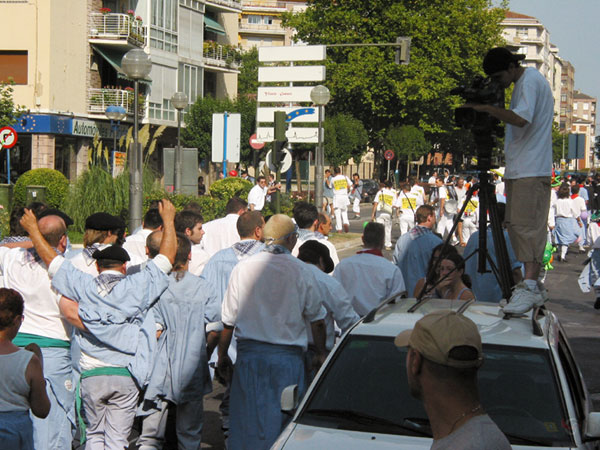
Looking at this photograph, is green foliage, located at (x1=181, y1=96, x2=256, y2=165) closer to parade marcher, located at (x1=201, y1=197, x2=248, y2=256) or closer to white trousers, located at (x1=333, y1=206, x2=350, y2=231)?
white trousers, located at (x1=333, y1=206, x2=350, y2=231)

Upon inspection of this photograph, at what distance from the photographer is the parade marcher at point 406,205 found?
22.8 meters

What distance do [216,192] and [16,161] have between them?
17.6m

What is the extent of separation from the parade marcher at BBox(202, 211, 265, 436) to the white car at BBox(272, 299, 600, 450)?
2.49 metres

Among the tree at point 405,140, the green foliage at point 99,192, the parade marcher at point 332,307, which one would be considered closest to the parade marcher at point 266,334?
the parade marcher at point 332,307

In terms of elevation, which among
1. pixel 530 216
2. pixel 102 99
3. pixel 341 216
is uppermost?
pixel 102 99

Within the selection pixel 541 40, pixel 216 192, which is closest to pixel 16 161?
pixel 216 192

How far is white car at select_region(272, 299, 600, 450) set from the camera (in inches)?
174

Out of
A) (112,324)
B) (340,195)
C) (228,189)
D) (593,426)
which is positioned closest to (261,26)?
(340,195)

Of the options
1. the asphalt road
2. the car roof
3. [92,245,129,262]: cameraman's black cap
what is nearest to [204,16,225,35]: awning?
the asphalt road

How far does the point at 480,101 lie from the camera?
5617mm

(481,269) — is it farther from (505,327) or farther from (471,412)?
(471,412)

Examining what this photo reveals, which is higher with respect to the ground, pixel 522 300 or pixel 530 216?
pixel 530 216

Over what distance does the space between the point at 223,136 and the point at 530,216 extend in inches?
820

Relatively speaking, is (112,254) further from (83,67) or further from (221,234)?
(83,67)
